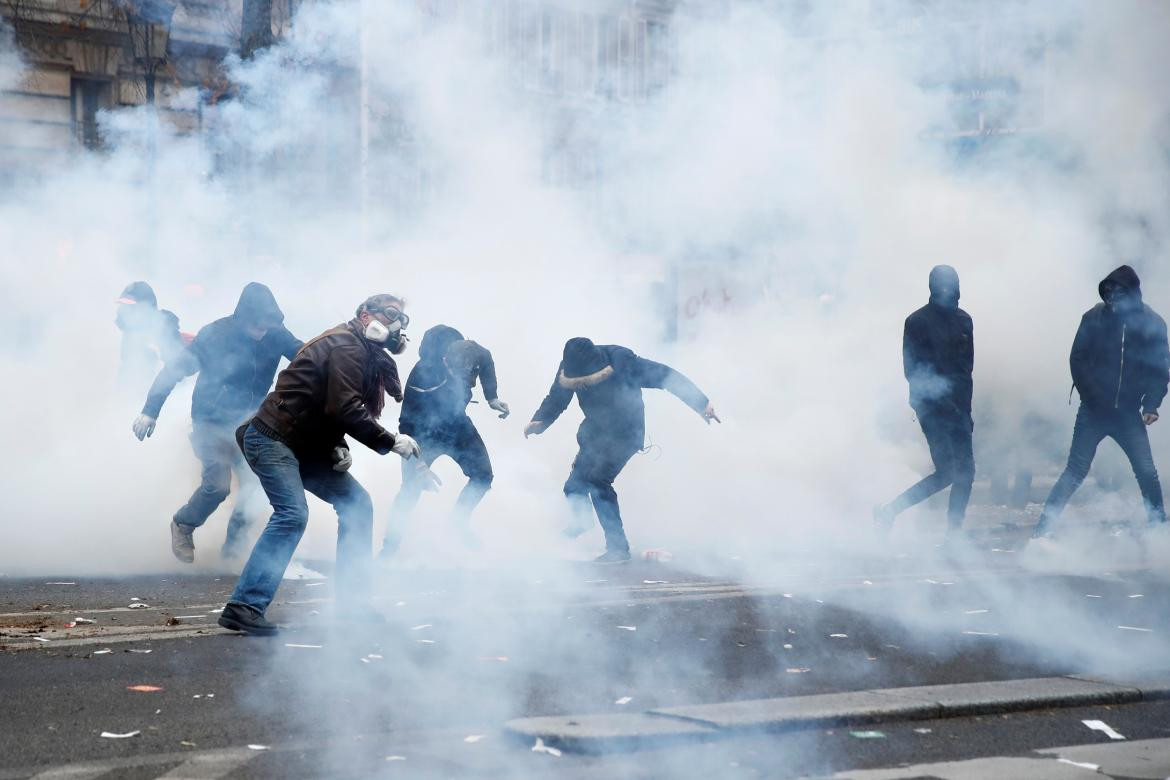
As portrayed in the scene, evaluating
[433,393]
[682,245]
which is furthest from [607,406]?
[682,245]

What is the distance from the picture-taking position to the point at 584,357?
8883 mm

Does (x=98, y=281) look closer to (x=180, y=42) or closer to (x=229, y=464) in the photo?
(x=180, y=42)

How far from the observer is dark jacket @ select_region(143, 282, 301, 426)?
8.22m

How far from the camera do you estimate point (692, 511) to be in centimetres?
1044

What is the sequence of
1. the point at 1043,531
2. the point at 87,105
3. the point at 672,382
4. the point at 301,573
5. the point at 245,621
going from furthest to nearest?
the point at 87,105, the point at 672,382, the point at 1043,531, the point at 301,573, the point at 245,621

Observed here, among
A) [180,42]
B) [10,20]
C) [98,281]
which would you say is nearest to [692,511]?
[98,281]

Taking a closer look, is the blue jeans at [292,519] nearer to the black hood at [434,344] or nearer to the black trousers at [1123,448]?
the black hood at [434,344]

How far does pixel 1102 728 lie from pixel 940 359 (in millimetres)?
4783

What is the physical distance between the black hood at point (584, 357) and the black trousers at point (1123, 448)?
2.70m

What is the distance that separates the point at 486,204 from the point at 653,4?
3249 mm

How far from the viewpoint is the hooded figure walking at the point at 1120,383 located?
8.50 m

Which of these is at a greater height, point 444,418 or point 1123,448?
point 444,418

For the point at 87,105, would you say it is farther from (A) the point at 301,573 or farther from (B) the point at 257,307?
(A) the point at 301,573

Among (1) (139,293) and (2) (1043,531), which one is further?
(1) (139,293)
